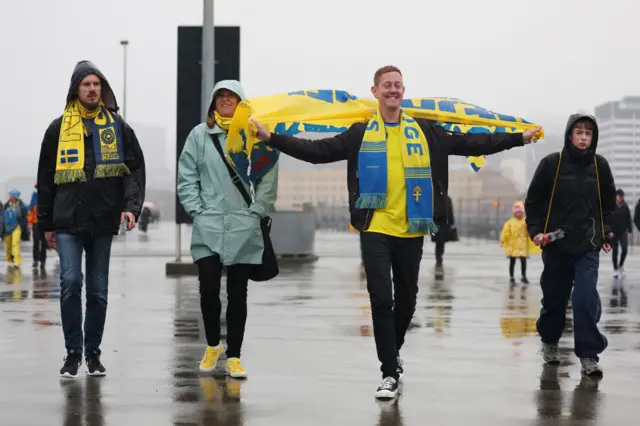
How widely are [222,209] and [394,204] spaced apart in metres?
1.28

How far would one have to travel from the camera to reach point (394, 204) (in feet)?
26.5

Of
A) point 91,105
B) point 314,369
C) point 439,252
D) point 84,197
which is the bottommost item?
point 314,369

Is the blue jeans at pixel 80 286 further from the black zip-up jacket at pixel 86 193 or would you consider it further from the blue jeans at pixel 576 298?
the blue jeans at pixel 576 298

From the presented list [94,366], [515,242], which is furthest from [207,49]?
[94,366]

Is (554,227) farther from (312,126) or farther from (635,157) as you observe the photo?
(635,157)

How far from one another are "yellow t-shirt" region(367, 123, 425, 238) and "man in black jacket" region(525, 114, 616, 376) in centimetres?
150

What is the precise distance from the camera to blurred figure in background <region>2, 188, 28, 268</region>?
950 inches

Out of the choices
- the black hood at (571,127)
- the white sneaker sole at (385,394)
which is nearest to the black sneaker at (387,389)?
the white sneaker sole at (385,394)

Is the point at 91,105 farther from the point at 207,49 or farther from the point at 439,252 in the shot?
the point at 439,252

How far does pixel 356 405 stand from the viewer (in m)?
7.56

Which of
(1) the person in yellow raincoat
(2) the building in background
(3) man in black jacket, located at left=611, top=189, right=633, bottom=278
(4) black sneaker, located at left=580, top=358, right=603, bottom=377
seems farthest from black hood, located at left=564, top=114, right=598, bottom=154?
(2) the building in background

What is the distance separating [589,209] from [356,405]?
101 inches

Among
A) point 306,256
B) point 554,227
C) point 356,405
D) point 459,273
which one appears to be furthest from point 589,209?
point 306,256

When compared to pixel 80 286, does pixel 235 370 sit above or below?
below
